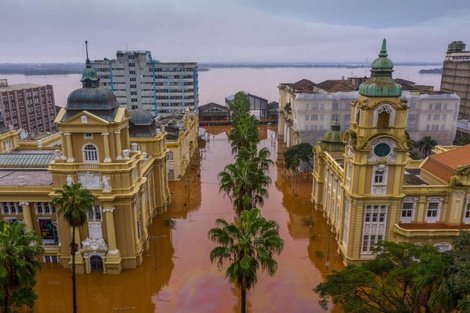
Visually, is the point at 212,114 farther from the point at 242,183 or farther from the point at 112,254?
the point at 242,183

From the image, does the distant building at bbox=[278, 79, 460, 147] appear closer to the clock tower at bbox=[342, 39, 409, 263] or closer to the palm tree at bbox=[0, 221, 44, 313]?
the clock tower at bbox=[342, 39, 409, 263]

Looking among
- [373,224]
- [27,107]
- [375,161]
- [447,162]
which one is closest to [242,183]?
[375,161]

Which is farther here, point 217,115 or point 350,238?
point 217,115

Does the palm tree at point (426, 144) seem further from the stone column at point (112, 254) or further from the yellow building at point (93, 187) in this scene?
the stone column at point (112, 254)

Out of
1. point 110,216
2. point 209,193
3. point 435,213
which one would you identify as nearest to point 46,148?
point 209,193

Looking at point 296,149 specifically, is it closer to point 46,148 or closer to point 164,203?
point 164,203

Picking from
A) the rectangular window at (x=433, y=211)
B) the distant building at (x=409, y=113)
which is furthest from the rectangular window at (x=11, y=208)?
the distant building at (x=409, y=113)
